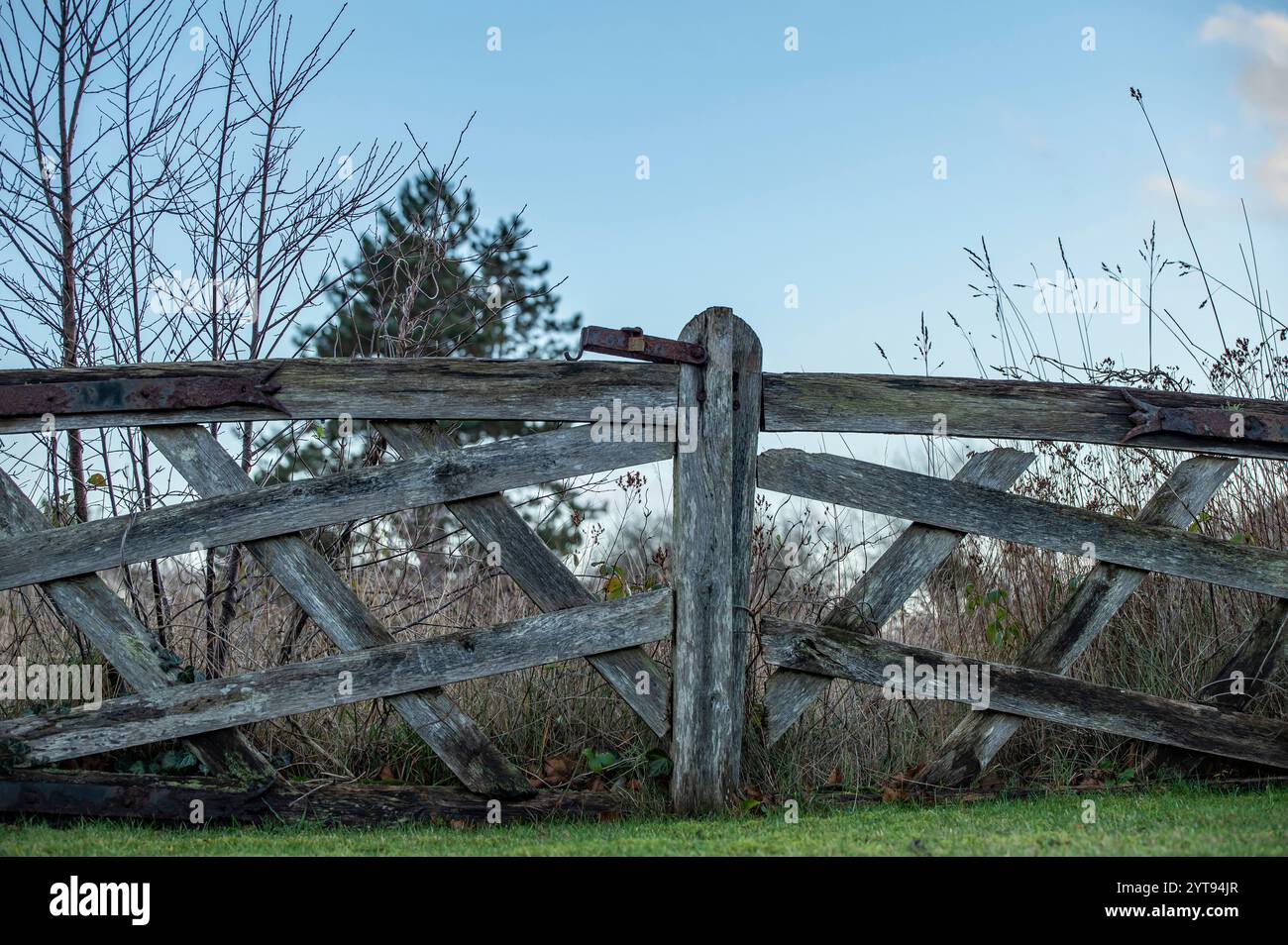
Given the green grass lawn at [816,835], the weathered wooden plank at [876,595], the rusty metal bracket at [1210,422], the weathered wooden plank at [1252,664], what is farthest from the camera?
the weathered wooden plank at [1252,664]

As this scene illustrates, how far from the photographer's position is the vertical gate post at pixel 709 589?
Result: 469cm

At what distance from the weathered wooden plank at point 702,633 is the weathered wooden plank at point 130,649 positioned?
6.00ft

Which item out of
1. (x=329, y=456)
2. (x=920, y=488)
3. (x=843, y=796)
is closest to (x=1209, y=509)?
(x=920, y=488)

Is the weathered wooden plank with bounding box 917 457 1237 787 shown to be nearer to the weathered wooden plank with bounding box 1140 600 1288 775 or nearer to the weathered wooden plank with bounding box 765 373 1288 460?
the weathered wooden plank with bounding box 765 373 1288 460

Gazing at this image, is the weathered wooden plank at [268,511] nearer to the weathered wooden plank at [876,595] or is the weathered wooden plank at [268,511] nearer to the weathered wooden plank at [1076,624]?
the weathered wooden plank at [876,595]

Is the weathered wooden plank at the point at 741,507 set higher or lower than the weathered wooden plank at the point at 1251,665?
higher

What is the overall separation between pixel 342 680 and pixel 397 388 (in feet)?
4.21

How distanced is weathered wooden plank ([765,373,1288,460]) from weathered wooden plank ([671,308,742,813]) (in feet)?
1.59

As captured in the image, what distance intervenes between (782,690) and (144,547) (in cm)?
287

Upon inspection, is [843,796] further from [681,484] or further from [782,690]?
[681,484]

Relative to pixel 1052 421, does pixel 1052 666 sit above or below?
below

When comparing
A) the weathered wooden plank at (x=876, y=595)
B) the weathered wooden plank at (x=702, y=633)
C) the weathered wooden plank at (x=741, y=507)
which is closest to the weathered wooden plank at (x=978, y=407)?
the weathered wooden plank at (x=741, y=507)

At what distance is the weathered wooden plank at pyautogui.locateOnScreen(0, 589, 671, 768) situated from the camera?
4.68 metres

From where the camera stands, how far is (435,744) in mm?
4742
